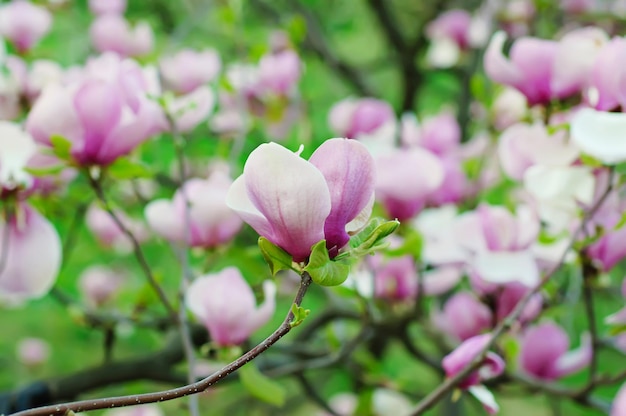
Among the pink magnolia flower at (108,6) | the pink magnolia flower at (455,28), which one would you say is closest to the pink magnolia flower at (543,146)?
the pink magnolia flower at (108,6)

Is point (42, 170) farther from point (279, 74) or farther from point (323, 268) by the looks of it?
point (279, 74)

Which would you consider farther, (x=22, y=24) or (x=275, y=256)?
(x=22, y=24)

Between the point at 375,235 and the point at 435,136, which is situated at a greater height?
the point at 375,235

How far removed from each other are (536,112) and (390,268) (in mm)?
201

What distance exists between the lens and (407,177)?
1.81ft

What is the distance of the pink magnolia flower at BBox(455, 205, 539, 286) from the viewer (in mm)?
488

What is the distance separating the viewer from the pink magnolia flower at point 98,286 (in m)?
1.13

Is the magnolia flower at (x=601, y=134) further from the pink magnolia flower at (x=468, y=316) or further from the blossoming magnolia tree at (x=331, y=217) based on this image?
the pink magnolia flower at (x=468, y=316)

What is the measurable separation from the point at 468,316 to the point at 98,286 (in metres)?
0.72

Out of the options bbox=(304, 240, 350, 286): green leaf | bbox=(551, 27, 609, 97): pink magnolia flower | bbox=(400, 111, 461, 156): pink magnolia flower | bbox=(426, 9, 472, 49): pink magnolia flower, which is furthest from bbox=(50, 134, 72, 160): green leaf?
bbox=(426, 9, 472, 49): pink magnolia flower

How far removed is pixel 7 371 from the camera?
153cm

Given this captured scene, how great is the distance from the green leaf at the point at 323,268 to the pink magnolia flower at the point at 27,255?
28 centimetres

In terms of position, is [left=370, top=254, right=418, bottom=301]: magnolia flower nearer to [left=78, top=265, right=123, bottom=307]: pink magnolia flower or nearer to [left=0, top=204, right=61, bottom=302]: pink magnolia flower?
[left=0, top=204, right=61, bottom=302]: pink magnolia flower

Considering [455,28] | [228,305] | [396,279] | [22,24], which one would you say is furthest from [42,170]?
[455,28]
